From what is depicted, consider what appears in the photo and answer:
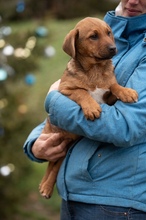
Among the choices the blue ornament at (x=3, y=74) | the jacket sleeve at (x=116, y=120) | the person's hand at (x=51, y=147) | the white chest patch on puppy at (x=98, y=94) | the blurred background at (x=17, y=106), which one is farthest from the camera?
the blurred background at (x=17, y=106)

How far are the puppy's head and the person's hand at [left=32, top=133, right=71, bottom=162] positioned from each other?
44cm

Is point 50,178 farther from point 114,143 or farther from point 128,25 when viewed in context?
point 128,25

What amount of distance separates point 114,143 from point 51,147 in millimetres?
546

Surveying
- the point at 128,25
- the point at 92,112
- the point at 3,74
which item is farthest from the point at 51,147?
the point at 3,74

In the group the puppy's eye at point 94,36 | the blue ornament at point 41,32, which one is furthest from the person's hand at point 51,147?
the blue ornament at point 41,32

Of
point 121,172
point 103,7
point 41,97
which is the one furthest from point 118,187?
point 103,7

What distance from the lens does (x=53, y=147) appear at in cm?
285

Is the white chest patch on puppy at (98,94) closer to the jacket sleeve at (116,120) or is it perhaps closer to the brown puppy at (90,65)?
the brown puppy at (90,65)

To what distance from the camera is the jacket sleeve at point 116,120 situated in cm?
236

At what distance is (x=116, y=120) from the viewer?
7.77 feet

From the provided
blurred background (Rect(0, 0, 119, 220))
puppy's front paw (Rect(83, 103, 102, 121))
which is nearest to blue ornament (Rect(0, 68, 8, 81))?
blurred background (Rect(0, 0, 119, 220))

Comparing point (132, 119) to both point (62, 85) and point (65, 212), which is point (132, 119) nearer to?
point (62, 85)

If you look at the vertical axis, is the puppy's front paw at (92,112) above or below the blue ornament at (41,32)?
above

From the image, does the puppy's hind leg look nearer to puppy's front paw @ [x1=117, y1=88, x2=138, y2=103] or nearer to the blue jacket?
the blue jacket
